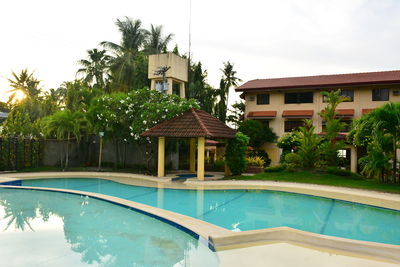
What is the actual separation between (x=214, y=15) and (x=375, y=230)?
13076 mm

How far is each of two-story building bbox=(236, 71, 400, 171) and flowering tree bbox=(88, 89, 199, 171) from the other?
1102cm

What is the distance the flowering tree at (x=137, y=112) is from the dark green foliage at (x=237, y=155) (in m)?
3.20

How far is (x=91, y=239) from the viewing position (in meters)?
7.42

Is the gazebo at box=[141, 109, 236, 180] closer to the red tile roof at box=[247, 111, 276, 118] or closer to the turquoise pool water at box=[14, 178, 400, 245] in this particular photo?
the turquoise pool water at box=[14, 178, 400, 245]

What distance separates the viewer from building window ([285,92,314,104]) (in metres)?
27.7

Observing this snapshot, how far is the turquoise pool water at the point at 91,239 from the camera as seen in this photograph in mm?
6130

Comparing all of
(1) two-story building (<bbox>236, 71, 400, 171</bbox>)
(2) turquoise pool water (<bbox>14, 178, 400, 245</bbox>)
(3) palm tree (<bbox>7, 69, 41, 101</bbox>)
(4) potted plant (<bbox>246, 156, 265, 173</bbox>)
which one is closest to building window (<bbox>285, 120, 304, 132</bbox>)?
(1) two-story building (<bbox>236, 71, 400, 171</bbox>)

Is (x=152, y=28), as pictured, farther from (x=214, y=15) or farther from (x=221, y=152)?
(x=214, y=15)

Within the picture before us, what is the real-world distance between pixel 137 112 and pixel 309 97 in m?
15.4

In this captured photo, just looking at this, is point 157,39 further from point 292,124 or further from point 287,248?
point 287,248

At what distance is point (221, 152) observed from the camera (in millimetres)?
29547

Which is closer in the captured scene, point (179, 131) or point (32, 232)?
Answer: point (32, 232)

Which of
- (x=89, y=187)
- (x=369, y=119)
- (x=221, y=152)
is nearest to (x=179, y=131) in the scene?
(x=89, y=187)

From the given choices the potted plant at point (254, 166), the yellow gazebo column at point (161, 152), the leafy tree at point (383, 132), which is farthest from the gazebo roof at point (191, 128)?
the leafy tree at point (383, 132)
